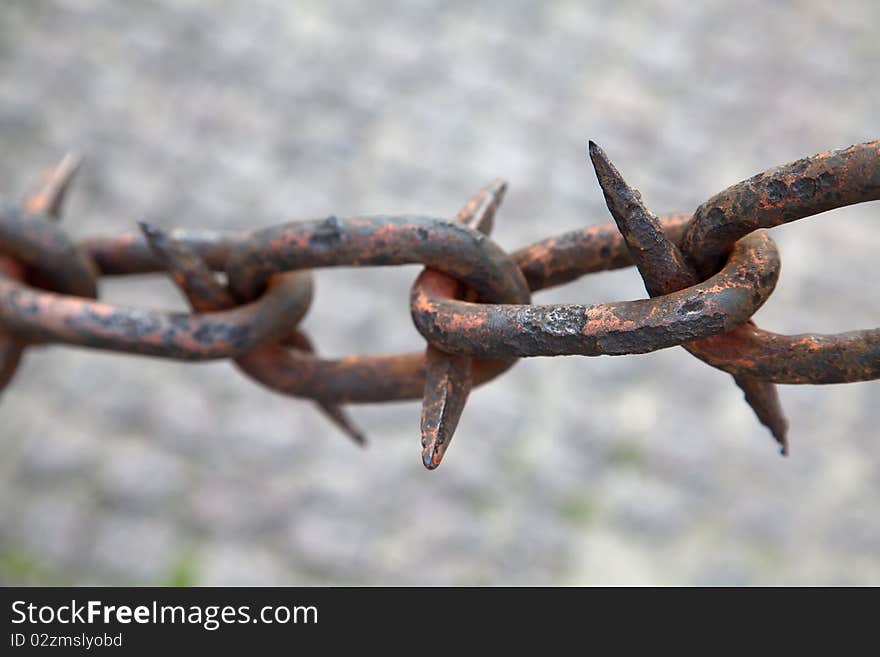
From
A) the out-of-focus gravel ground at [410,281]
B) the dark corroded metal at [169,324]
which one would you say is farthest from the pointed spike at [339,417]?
the out-of-focus gravel ground at [410,281]

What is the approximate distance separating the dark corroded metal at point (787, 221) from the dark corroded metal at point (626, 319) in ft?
0.09

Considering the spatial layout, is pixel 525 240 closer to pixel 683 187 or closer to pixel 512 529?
pixel 683 187

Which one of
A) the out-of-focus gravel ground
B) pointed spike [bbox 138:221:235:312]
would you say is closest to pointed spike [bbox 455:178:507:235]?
pointed spike [bbox 138:221:235:312]

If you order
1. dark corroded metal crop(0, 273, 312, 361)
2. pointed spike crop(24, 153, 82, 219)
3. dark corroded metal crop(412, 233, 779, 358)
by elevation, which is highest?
pointed spike crop(24, 153, 82, 219)

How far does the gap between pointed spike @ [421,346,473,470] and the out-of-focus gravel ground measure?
1165mm

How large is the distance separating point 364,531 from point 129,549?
18.4 inches

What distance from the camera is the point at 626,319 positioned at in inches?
21.8

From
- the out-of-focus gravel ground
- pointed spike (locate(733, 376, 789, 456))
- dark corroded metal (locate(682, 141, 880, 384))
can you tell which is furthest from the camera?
the out-of-focus gravel ground

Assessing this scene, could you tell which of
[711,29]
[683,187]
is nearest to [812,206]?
[683,187]

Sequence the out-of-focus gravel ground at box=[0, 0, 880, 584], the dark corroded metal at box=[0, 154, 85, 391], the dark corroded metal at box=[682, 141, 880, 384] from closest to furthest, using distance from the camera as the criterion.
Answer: the dark corroded metal at box=[682, 141, 880, 384], the dark corroded metal at box=[0, 154, 85, 391], the out-of-focus gravel ground at box=[0, 0, 880, 584]

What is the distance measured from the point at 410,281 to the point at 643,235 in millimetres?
1503

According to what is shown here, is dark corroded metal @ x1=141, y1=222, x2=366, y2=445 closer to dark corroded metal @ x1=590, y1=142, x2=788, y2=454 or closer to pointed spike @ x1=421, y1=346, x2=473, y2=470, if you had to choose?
pointed spike @ x1=421, y1=346, x2=473, y2=470

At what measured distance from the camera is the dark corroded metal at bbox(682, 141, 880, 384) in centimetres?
50

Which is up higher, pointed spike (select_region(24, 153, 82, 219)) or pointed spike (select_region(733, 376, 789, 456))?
pointed spike (select_region(24, 153, 82, 219))
